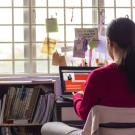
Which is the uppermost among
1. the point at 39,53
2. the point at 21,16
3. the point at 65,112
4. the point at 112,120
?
the point at 21,16

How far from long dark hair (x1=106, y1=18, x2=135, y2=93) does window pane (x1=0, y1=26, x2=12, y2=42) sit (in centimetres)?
198

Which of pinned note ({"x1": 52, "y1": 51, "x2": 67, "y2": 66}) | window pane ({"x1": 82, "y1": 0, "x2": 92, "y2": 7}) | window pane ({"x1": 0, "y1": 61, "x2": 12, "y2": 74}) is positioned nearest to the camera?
pinned note ({"x1": 52, "y1": 51, "x2": 67, "y2": 66})

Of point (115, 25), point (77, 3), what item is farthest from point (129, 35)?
point (77, 3)

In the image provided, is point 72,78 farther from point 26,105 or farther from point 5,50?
point 5,50

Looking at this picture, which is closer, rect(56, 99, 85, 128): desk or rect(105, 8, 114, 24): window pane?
rect(56, 99, 85, 128): desk

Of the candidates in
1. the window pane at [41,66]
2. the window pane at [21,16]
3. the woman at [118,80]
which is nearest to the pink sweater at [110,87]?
A: the woman at [118,80]

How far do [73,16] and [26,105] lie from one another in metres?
1.15

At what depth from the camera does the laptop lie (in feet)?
10.1

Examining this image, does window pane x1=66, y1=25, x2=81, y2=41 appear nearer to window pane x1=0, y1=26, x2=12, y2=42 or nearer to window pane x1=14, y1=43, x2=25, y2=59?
window pane x1=14, y1=43, x2=25, y2=59

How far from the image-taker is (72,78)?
310 centimetres

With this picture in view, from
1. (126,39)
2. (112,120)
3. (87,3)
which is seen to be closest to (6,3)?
(87,3)

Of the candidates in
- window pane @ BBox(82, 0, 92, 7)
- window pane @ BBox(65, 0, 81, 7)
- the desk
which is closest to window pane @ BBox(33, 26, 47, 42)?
window pane @ BBox(65, 0, 81, 7)

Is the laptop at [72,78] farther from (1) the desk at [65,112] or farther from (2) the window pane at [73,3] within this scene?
(2) the window pane at [73,3]

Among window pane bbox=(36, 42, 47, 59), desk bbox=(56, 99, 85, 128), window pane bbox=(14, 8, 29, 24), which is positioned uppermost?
window pane bbox=(14, 8, 29, 24)
